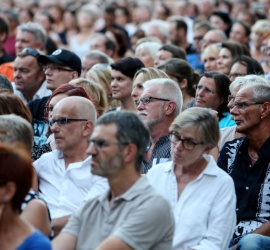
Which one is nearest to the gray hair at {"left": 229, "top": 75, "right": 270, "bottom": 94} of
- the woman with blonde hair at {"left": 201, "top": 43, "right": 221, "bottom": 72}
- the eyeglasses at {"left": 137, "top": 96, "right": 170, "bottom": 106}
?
the eyeglasses at {"left": 137, "top": 96, "right": 170, "bottom": 106}

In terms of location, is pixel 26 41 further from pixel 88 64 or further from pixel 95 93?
pixel 95 93

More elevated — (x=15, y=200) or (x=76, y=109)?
(x=15, y=200)

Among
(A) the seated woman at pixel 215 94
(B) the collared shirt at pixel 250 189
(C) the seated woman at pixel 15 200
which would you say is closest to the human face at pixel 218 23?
(A) the seated woman at pixel 215 94

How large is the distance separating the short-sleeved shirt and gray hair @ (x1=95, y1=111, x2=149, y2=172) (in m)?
0.17

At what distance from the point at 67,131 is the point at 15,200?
180 cm

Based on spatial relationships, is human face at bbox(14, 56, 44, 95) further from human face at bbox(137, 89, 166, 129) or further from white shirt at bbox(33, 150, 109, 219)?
white shirt at bbox(33, 150, 109, 219)

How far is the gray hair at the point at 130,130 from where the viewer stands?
189 inches

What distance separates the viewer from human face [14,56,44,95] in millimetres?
9586

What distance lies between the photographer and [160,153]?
6762mm

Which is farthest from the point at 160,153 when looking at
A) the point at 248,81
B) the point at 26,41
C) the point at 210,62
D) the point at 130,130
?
the point at 26,41

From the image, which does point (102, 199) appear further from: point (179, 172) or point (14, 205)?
point (179, 172)

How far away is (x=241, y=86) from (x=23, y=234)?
10.3ft

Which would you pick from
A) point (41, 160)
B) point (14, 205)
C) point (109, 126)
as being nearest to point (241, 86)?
point (41, 160)

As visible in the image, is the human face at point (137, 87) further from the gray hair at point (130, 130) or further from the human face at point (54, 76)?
the gray hair at point (130, 130)
